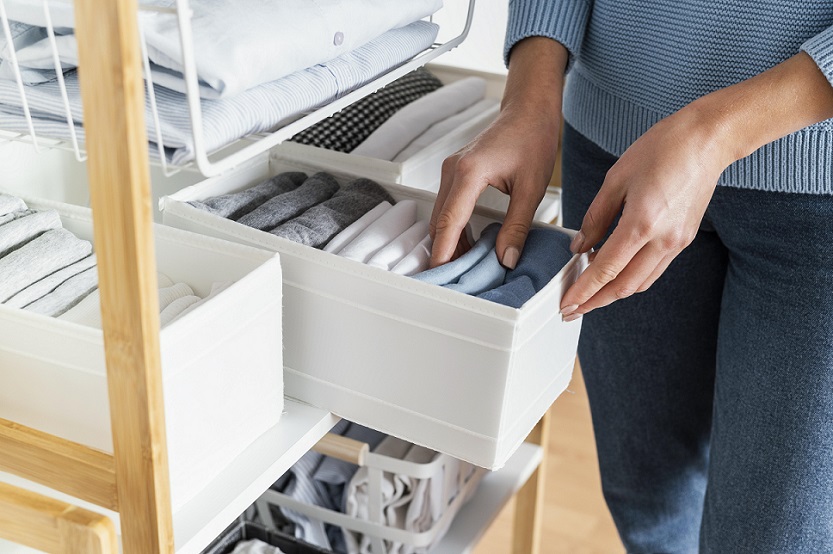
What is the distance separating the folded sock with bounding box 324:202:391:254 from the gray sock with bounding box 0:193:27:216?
27 cm

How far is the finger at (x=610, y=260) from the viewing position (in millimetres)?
670

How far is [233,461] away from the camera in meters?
0.67

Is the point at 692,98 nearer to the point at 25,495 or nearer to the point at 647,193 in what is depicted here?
the point at 647,193

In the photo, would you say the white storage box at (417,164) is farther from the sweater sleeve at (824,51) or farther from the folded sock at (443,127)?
the sweater sleeve at (824,51)

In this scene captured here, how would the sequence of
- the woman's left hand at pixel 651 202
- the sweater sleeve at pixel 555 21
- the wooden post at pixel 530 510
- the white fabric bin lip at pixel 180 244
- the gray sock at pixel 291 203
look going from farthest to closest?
the wooden post at pixel 530 510
the sweater sleeve at pixel 555 21
the gray sock at pixel 291 203
the woman's left hand at pixel 651 202
the white fabric bin lip at pixel 180 244

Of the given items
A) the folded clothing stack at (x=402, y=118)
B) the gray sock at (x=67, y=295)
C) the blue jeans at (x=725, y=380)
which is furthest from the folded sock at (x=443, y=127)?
the gray sock at (x=67, y=295)

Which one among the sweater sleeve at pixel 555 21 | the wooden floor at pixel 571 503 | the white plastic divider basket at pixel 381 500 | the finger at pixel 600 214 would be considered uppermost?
the sweater sleeve at pixel 555 21

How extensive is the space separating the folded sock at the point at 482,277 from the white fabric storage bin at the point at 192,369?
0.50ft

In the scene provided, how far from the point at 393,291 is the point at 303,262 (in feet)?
0.28

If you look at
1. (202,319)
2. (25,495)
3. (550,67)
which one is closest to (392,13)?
(550,67)

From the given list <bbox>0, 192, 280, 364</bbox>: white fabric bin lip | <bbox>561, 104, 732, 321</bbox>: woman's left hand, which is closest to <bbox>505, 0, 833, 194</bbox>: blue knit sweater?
<bbox>561, 104, 732, 321</bbox>: woman's left hand

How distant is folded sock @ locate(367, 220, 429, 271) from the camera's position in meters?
0.73

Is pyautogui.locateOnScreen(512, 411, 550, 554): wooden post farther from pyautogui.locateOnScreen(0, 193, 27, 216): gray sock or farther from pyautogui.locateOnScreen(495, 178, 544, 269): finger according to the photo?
pyautogui.locateOnScreen(0, 193, 27, 216): gray sock

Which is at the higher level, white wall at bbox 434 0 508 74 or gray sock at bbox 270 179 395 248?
gray sock at bbox 270 179 395 248
